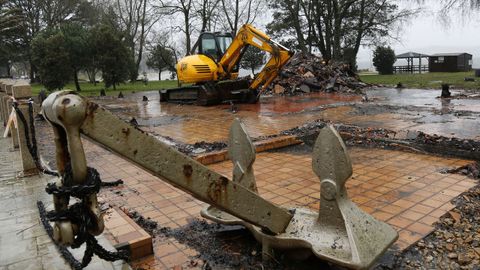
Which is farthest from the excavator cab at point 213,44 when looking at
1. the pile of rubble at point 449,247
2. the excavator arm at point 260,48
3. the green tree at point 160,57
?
the green tree at point 160,57

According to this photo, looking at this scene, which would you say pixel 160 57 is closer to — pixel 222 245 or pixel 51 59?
pixel 51 59

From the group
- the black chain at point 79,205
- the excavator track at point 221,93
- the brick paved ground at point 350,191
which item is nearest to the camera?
the black chain at point 79,205

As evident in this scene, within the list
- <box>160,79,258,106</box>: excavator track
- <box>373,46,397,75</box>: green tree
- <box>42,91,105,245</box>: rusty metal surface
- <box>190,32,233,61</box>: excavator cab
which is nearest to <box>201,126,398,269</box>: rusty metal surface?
<box>42,91,105,245</box>: rusty metal surface

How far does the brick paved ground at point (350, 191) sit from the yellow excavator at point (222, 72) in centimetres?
738

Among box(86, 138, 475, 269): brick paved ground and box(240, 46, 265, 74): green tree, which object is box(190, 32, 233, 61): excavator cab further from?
box(240, 46, 265, 74): green tree

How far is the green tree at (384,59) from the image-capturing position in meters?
35.2

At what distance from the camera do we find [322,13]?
98.1 feet

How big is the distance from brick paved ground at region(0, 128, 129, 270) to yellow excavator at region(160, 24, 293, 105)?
8.38 meters

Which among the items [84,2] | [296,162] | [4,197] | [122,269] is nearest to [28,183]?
[4,197]

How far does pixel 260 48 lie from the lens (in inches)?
479

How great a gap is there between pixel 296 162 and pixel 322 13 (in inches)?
1062

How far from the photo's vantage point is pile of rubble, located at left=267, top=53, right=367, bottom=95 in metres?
16.6

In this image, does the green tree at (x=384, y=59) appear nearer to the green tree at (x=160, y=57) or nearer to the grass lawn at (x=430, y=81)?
the grass lawn at (x=430, y=81)

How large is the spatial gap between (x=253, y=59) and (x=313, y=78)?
A: 18.4 meters
